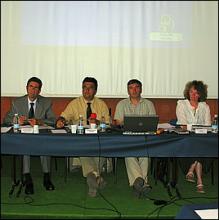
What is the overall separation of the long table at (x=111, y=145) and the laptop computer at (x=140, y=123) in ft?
0.40

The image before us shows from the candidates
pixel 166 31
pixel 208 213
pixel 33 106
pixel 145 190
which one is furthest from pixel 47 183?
pixel 166 31

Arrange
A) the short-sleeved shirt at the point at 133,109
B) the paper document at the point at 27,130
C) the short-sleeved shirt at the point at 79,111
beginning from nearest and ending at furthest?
the paper document at the point at 27,130
the short-sleeved shirt at the point at 133,109
the short-sleeved shirt at the point at 79,111

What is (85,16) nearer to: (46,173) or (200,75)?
(200,75)

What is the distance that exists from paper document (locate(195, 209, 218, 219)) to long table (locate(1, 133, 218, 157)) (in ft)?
6.14

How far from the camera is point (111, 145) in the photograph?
3350 mm

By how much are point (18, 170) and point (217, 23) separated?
3504 mm

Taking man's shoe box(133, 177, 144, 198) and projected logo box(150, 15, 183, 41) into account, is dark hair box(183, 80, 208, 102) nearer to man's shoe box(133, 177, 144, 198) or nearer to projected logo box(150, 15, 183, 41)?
man's shoe box(133, 177, 144, 198)

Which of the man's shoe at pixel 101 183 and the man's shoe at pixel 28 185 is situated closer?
the man's shoe at pixel 28 185

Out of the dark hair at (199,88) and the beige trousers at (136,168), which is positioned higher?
the dark hair at (199,88)

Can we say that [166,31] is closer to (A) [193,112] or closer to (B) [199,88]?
(B) [199,88]

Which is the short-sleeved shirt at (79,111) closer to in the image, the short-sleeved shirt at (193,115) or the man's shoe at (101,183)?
the man's shoe at (101,183)

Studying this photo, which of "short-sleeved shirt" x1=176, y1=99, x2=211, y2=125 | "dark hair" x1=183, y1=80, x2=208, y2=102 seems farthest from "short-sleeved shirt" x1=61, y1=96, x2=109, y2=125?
"dark hair" x1=183, y1=80, x2=208, y2=102

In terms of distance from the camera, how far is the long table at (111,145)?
3.31 m

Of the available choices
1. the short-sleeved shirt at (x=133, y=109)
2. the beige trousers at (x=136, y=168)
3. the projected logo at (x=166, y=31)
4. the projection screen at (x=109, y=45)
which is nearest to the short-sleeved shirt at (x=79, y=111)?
the short-sleeved shirt at (x=133, y=109)
